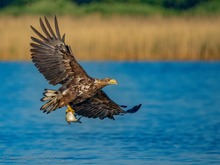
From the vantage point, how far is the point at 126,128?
15.7m

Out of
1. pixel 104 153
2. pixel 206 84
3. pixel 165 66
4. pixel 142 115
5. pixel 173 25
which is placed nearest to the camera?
pixel 104 153

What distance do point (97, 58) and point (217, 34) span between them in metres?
3.10

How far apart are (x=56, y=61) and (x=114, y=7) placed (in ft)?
88.9

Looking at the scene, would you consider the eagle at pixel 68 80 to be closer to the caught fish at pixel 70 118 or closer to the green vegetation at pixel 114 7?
the caught fish at pixel 70 118

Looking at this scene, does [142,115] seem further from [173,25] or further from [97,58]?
[173,25]

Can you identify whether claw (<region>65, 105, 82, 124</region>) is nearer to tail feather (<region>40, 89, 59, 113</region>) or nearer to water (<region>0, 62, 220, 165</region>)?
tail feather (<region>40, 89, 59, 113</region>)

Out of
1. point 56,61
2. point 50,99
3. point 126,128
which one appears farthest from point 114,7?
point 50,99

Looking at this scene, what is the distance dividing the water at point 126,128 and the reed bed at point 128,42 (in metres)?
0.57

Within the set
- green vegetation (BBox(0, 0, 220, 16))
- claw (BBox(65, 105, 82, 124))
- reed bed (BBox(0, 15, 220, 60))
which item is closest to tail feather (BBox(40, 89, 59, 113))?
claw (BBox(65, 105, 82, 124))

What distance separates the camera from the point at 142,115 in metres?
17.4

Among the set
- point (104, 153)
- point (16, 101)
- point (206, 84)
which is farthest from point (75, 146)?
point (206, 84)

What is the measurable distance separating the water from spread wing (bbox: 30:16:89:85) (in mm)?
1188

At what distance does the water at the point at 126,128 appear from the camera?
12828 mm

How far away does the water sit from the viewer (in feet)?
42.1
